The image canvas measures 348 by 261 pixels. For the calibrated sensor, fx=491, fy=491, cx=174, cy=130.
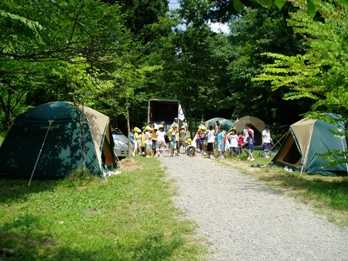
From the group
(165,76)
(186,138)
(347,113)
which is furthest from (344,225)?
(165,76)

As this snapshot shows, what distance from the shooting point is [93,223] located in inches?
332

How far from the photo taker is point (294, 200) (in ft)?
35.7

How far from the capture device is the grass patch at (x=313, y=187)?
9703 mm

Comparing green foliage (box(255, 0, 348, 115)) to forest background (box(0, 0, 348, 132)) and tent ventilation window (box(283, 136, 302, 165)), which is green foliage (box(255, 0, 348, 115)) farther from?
tent ventilation window (box(283, 136, 302, 165))

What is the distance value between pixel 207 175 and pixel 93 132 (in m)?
3.81

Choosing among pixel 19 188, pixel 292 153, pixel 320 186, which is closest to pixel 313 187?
pixel 320 186

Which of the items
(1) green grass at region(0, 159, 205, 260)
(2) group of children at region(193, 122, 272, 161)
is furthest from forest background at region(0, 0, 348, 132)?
(2) group of children at region(193, 122, 272, 161)

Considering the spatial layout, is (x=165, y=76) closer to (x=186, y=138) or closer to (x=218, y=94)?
(x=218, y=94)

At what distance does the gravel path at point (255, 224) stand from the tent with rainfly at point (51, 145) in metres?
2.89

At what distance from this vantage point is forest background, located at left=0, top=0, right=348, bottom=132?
7582mm

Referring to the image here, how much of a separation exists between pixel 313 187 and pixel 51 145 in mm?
7269

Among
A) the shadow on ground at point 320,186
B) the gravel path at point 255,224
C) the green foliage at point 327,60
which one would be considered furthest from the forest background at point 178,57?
the gravel path at point 255,224

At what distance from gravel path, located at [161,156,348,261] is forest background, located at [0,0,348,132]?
9.31 feet

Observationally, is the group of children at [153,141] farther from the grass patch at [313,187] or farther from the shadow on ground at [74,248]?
the shadow on ground at [74,248]
